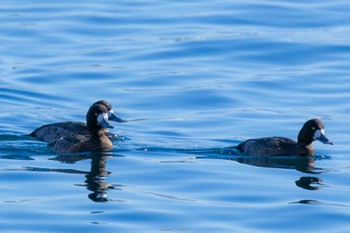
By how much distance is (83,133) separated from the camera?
2073 cm

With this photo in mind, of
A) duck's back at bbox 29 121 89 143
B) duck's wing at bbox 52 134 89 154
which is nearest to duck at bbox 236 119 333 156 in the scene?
duck's wing at bbox 52 134 89 154

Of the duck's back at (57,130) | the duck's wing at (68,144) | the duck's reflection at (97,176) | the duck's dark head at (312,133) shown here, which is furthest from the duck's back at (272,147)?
the duck's back at (57,130)

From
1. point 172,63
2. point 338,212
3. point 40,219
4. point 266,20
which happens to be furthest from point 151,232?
point 266,20

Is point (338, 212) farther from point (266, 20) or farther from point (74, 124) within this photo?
point (266, 20)

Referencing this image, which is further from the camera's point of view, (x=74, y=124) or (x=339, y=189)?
(x=74, y=124)

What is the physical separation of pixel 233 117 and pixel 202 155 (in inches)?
122

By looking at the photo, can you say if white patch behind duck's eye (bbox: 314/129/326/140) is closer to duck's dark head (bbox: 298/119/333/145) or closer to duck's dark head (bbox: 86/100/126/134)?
duck's dark head (bbox: 298/119/333/145)

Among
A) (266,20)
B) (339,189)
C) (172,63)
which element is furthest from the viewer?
(266,20)

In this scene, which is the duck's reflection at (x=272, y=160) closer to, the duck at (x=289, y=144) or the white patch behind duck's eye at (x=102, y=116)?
the duck at (x=289, y=144)

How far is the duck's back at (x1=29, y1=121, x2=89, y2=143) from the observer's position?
20438 mm

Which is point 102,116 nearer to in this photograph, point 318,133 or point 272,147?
point 272,147

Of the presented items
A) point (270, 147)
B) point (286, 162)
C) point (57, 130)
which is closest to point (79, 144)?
point (57, 130)

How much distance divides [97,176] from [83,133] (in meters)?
3.06

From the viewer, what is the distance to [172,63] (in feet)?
90.6
